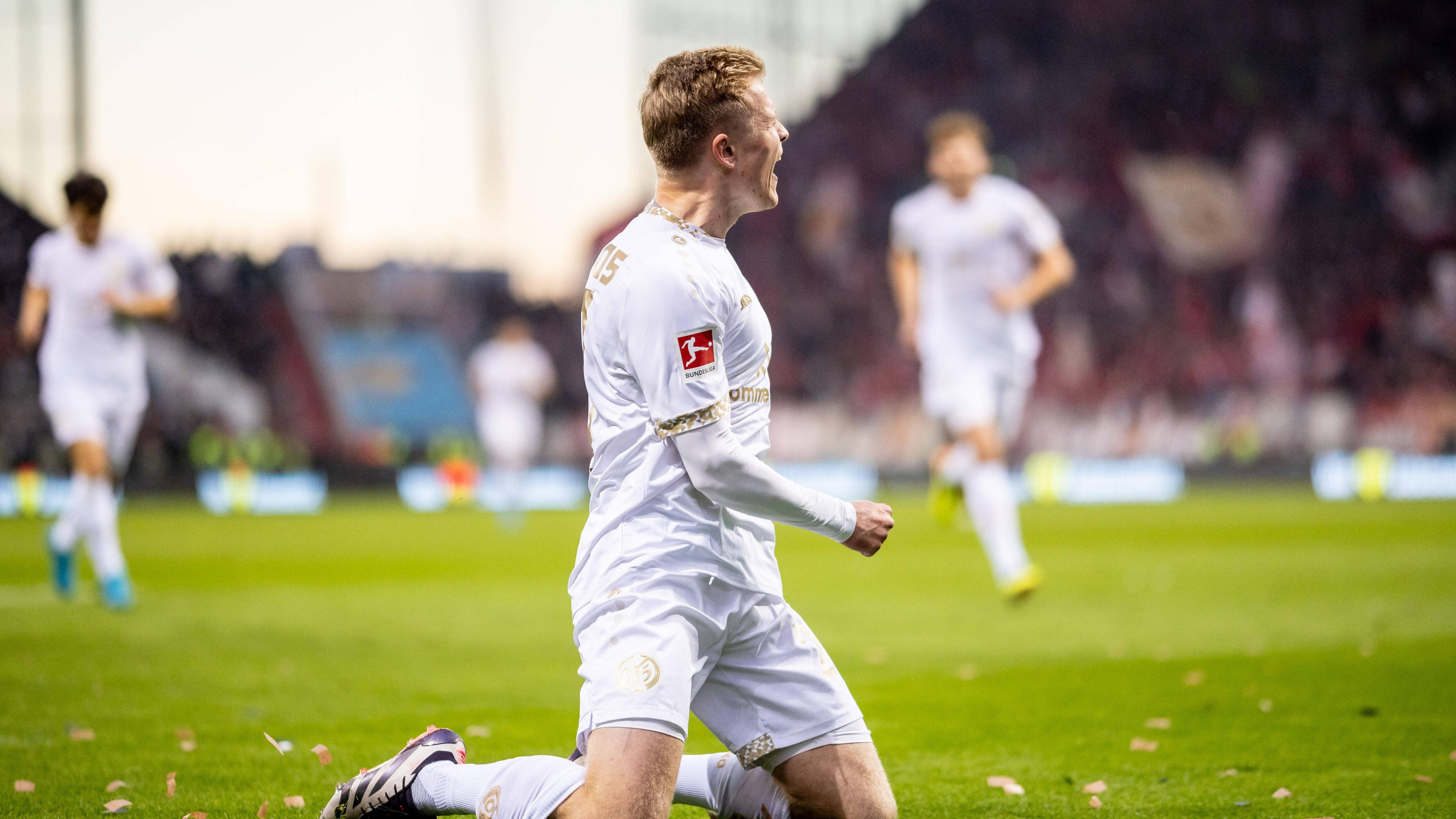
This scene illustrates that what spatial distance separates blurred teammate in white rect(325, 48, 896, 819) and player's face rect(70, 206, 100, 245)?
5.30 m

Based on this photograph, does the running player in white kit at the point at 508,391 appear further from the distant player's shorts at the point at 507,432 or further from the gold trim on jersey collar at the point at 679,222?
the gold trim on jersey collar at the point at 679,222

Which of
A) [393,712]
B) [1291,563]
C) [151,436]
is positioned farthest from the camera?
[151,436]

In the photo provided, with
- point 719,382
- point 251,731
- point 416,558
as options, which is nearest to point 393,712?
point 251,731

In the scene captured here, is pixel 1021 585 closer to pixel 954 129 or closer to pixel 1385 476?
pixel 954 129

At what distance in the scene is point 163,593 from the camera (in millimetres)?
8414

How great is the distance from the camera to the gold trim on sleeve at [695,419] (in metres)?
2.52

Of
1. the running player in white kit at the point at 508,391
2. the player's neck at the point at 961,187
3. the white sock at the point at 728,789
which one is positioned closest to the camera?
the white sock at the point at 728,789

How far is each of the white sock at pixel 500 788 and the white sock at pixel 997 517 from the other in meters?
4.81

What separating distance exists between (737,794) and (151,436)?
2356 centimetres

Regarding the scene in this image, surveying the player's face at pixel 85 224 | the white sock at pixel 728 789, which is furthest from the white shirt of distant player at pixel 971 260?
the white sock at pixel 728 789

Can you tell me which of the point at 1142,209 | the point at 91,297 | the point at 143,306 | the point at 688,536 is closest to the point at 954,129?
the point at 143,306

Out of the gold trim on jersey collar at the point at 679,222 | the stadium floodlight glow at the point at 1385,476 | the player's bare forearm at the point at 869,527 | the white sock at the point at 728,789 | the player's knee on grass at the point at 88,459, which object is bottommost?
the stadium floodlight glow at the point at 1385,476

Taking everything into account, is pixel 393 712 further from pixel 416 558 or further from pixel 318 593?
pixel 416 558

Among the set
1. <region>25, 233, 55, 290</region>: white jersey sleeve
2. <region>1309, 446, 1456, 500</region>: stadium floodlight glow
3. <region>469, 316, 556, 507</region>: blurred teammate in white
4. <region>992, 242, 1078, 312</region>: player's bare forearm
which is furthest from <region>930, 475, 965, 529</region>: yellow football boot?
<region>1309, 446, 1456, 500</region>: stadium floodlight glow
